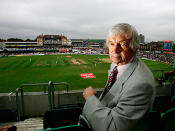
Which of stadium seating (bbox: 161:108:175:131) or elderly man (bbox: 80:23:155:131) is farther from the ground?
elderly man (bbox: 80:23:155:131)

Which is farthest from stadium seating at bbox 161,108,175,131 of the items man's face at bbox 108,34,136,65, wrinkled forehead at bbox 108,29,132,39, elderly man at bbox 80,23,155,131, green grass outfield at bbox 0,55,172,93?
green grass outfield at bbox 0,55,172,93

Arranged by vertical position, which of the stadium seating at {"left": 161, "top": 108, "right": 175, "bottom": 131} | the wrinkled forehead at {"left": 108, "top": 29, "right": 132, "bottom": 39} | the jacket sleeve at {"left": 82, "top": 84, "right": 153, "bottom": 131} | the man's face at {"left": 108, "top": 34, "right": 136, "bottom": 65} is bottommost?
the stadium seating at {"left": 161, "top": 108, "right": 175, "bottom": 131}

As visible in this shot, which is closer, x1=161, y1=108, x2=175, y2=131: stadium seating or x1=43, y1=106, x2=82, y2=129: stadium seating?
x1=161, y1=108, x2=175, y2=131: stadium seating

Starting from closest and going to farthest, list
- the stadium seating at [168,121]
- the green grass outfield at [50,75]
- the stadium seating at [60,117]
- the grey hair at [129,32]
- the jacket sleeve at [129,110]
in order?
the jacket sleeve at [129,110], the grey hair at [129,32], the stadium seating at [168,121], the stadium seating at [60,117], the green grass outfield at [50,75]

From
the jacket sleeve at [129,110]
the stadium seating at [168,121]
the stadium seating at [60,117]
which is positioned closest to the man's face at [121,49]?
the jacket sleeve at [129,110]

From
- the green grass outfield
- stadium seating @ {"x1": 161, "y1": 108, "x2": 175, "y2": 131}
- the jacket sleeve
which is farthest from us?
the green grass outfield

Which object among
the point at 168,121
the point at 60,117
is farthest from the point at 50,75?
the point at 168,121

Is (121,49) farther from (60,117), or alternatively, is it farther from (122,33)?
(60,117)

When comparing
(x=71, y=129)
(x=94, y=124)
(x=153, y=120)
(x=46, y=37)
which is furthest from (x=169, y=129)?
(x=46, y=37)

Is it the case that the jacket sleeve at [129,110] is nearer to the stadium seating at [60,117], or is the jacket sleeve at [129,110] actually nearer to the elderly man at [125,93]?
the elderly man at [125,93]

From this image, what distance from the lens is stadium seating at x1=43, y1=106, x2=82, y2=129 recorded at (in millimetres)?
2109

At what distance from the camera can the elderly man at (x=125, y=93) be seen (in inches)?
37.7

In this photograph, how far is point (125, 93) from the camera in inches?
40.2

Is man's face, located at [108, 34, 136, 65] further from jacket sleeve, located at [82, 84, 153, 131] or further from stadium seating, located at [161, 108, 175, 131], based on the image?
stadium seating, located at [161, 108, 175, 131]
